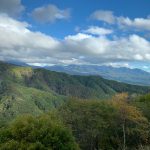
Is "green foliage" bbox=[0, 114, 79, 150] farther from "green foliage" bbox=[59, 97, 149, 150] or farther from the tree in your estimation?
the tree

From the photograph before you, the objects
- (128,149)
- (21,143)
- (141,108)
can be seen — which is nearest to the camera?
(21,143)

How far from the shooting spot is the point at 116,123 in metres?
77.2

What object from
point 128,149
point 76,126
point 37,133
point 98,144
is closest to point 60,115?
point 76,126

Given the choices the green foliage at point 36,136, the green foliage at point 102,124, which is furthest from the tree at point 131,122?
the green foliage at point 36,136

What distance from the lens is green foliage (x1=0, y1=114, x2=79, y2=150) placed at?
53.5m

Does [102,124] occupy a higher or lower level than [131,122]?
lower

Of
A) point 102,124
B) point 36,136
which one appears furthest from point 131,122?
point 36,136

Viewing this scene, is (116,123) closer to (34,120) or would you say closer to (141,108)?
(141,108)

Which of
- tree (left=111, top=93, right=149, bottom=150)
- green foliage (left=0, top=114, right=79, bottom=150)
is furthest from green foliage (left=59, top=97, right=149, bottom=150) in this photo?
green foliage (left=0, top=114, right=79, bottom=150)

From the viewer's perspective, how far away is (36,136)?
55031 mm

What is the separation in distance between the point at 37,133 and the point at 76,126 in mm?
21497

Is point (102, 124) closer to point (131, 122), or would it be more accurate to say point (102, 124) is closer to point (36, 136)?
point (131, 122)

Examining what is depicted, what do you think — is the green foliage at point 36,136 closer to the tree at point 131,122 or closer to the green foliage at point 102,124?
the green foliage at point 102,124

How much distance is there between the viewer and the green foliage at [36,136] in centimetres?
5350
